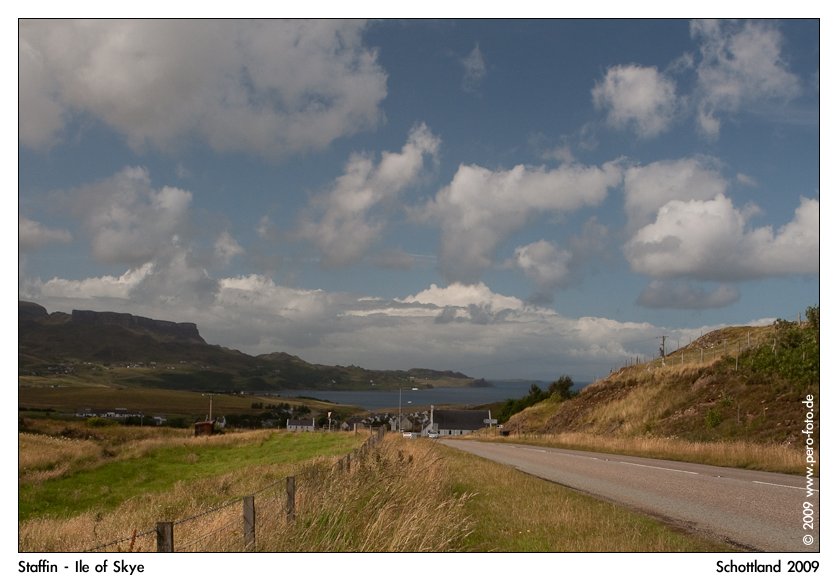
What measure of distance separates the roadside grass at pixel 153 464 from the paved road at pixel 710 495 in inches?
775

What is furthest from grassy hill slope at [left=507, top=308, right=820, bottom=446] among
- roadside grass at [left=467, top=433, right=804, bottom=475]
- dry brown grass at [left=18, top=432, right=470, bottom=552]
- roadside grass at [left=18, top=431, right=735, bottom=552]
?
dry brown grass at [left=18, top=432, right=470, bottom=552]

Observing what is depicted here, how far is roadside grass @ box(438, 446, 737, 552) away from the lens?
10.8 metres

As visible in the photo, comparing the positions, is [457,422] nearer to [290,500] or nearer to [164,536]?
[290,500]

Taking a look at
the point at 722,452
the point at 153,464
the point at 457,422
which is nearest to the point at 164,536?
the point at 722,452

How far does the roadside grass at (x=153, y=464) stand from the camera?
35.6 m

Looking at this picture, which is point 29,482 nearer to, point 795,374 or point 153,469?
point 153,469

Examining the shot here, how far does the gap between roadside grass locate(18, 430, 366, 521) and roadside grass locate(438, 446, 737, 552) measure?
911 inches

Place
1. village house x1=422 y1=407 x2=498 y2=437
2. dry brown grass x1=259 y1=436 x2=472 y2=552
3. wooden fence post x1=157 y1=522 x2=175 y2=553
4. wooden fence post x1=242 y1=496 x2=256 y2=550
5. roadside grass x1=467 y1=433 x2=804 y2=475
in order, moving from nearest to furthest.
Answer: wooden fence post x1=157 y1=522 x2=175 y2=553, wooden fence post x1=242 y1=496 x2=256 y2=550, dry brown grass x1=259 y1=436 x2=472 y2=552, roadside grass x1=467 y1=433 x2=804 y2=475, village house x1=422 y1=407 x2=498 y2=437

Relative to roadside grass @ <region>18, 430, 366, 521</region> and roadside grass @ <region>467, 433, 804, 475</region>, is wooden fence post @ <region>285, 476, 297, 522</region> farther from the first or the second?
roadside grass @ <region>18, 430, 366, 521</region>

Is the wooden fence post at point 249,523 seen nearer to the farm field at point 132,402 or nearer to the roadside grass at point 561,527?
the roadside grass at point 561,527

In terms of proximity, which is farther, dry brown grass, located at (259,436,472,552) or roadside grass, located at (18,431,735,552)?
roadside grass, located at (18,431,735,552)

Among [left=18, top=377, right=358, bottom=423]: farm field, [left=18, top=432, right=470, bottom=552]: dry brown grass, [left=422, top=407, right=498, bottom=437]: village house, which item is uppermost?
[left=18, top=432, right=470, bottom=552]: dry brown grass

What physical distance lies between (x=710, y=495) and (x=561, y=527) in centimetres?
664

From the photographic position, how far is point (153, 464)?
4747 cm
